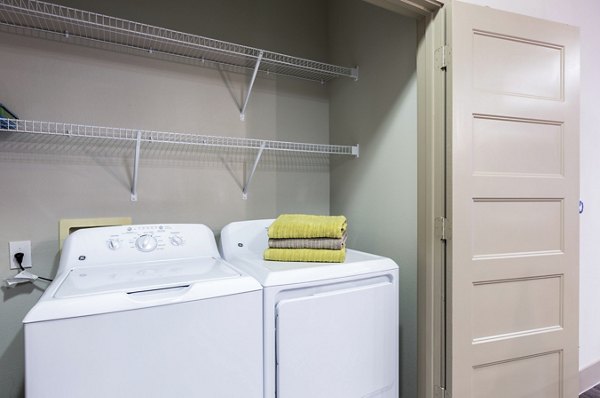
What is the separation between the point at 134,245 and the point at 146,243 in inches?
1.8

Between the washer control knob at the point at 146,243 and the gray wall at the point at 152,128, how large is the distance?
318 millimetres

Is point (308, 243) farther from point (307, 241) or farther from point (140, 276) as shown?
point (140, 276)

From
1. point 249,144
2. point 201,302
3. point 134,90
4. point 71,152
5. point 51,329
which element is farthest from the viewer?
point 249,144

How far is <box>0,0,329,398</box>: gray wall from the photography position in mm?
1468

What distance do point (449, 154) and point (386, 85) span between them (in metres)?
0.62

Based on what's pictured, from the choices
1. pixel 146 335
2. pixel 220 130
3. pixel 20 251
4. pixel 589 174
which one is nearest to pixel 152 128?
pixel 220 130

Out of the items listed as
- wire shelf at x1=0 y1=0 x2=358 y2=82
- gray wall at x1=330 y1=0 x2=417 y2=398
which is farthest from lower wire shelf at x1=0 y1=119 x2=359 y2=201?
wire shelf at x1=0 y1=0 x2=358 y2=82

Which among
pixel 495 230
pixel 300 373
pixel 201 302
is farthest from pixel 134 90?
pixel 495 230

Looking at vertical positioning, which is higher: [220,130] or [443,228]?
[220,130]

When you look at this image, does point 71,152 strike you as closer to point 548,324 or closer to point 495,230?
point 495,230

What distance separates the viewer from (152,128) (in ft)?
5.70

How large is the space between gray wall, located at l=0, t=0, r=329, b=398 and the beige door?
3.40 feet

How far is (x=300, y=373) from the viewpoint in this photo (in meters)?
1.20

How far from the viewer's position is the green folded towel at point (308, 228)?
1.43 m
